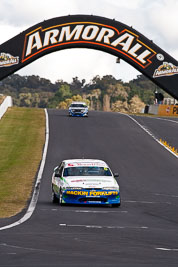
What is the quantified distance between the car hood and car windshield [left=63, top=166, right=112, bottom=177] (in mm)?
463

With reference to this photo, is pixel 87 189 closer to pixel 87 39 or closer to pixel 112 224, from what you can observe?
pixel 112 224

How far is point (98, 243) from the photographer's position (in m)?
13.0

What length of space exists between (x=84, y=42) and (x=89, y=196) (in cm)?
650

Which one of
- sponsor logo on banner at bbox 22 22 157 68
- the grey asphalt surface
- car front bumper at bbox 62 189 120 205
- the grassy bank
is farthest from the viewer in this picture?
the grassy bank

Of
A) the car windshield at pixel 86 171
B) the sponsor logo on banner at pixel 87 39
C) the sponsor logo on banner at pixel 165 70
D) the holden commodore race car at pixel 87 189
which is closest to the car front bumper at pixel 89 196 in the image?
the holden commodore race car at pixel 87 189

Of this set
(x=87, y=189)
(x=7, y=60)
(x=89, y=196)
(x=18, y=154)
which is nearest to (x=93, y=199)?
(x=89, y=196)

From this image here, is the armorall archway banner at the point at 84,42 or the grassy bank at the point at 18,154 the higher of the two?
the armorall archway banner at the point at 84,42

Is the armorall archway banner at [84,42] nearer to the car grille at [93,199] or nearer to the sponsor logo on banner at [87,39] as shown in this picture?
the sponsor logo on banner at [87,39]

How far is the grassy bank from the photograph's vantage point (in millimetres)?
25078

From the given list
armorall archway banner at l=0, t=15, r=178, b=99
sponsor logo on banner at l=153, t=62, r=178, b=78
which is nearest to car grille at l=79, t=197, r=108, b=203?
sponsor logo on banner at l=153, t=62, r=178, b=78

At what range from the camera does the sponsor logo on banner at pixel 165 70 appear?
2352 cm

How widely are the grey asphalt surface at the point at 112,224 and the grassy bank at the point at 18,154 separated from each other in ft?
2.53

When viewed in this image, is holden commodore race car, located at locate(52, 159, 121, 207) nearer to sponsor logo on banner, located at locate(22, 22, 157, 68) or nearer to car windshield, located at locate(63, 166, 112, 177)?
car windshield, located at locate(63, 166, 112, 177)

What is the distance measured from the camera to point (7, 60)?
24922mm
